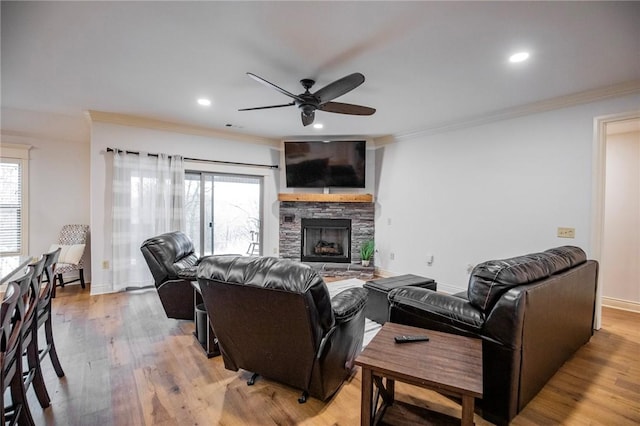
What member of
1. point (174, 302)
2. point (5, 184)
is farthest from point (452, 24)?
point (5, 184)

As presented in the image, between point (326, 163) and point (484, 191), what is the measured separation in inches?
108

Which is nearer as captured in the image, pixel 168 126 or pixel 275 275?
pixel 275 275

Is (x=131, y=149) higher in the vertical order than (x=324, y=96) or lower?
lower

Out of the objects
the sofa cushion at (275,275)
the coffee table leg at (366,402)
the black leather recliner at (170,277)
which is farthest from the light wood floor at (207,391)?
the sofa cushion at (275,275)

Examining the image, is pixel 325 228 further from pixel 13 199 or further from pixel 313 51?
pixel 13 199

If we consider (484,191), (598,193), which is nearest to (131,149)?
(484,191)

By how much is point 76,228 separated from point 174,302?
117 inches

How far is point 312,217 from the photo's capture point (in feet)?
20.0

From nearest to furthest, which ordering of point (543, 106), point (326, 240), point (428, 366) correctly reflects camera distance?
point (428, 366) < point (543, 106) < point (326, 240)

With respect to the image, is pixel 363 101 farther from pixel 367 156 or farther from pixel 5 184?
pixel 5 184

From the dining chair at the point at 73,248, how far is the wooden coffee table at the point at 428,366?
4.81 metres

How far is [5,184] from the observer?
433 centimetres

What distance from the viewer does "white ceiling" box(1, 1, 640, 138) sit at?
2049 mm

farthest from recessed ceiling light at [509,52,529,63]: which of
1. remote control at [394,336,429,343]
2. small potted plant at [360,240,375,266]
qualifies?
small potted plant at [360,240,375,266]
